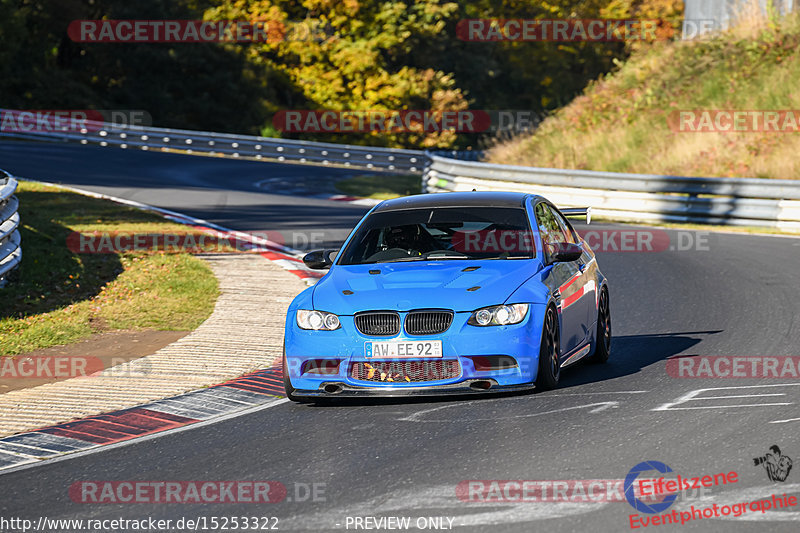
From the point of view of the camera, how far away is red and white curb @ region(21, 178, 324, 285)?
15893mm

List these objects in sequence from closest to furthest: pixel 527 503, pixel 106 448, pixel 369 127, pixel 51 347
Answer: pixel 527 503 < pixel 106 448 < pixel 51 347 < pixel 369 127

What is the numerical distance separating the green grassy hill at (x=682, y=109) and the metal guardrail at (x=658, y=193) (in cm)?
356

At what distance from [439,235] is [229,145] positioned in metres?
31.4

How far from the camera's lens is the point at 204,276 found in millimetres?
15250

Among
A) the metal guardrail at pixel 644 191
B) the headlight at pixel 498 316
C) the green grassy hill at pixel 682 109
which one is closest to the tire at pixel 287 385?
the headlight at pixel 498 316

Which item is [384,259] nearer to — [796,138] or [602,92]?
[796,138]

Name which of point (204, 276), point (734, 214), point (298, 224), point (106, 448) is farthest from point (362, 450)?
point (734, 214)

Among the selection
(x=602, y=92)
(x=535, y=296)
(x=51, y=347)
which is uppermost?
(x=602, y=92)

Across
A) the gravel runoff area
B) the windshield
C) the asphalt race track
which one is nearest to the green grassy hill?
the gravel runoff area

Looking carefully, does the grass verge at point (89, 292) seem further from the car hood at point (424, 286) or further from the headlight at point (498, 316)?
the headlight at point (498, 316)

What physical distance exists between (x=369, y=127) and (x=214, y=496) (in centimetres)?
4803

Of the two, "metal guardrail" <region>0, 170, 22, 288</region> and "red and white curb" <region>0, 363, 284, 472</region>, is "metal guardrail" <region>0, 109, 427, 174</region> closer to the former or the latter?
"metal guardrail" <region>0, 170, 22, 288</region>

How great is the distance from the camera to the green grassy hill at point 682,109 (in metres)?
28.2

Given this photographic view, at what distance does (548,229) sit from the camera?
32.5 feet
